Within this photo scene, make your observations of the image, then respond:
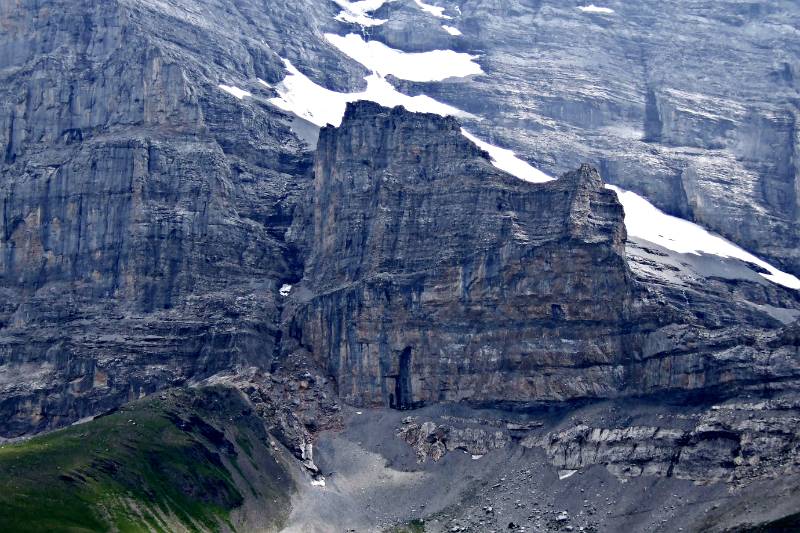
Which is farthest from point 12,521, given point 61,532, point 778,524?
point 778,524

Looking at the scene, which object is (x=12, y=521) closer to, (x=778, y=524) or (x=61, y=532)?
(x=61, y=532)
